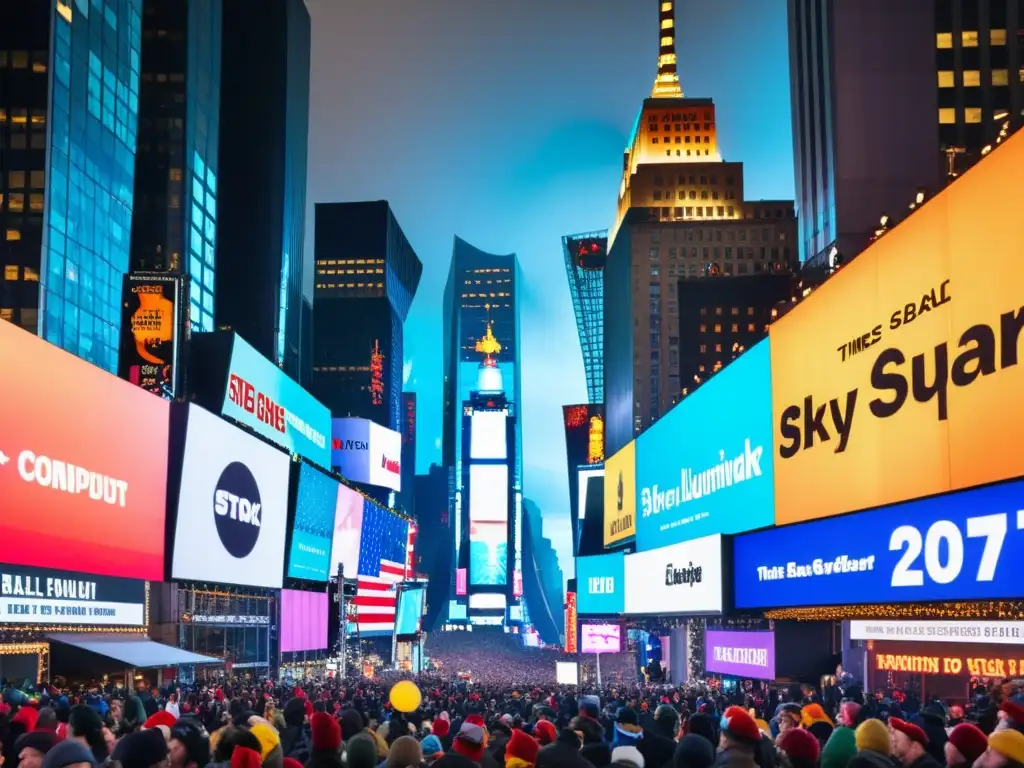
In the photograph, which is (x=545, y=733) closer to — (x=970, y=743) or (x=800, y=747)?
(x=800, y=747)

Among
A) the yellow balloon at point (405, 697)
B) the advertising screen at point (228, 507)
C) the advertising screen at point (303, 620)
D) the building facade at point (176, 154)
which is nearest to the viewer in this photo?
the yellow balloon at point (405, 697)

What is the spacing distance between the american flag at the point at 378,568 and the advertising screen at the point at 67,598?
4741 cm

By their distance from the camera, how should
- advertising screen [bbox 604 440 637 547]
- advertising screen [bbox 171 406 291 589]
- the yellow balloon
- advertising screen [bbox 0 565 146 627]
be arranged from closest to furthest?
the yellow balloon, advertising screen [bbox 0 565 146 627], advertising screen [bbox 604 440 637 547], advertising screen [bbox 171 406 291 589]

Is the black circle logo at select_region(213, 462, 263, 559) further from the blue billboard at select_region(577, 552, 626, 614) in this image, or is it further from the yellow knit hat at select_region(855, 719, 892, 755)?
the yellow knit hat at select_region(855, 719, 892, 755)

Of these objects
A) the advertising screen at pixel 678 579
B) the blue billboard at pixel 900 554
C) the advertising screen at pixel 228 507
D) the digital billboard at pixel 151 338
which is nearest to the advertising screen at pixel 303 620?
the advertising screen at pixel 228 507

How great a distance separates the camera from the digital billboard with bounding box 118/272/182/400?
6316 centimetres

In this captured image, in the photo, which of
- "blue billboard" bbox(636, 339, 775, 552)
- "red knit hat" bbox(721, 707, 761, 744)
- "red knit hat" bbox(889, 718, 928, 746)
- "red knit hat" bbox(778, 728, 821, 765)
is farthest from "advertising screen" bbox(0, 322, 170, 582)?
"red knit hat" bbox(721, 707, 761, 744)

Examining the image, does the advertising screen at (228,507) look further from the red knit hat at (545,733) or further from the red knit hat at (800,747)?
the red knit hat at (800,747)

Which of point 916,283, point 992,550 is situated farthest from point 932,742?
point 916,283

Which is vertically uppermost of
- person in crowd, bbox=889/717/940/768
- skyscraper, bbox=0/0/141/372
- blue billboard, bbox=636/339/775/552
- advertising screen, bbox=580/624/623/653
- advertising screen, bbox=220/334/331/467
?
skyscraper, bbox=0/0/141/372

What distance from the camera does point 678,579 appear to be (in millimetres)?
32938

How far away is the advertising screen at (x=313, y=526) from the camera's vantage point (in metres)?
74.1

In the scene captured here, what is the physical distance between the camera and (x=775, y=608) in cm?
2573

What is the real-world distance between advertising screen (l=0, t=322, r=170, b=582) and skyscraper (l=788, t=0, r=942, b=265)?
281 ft
